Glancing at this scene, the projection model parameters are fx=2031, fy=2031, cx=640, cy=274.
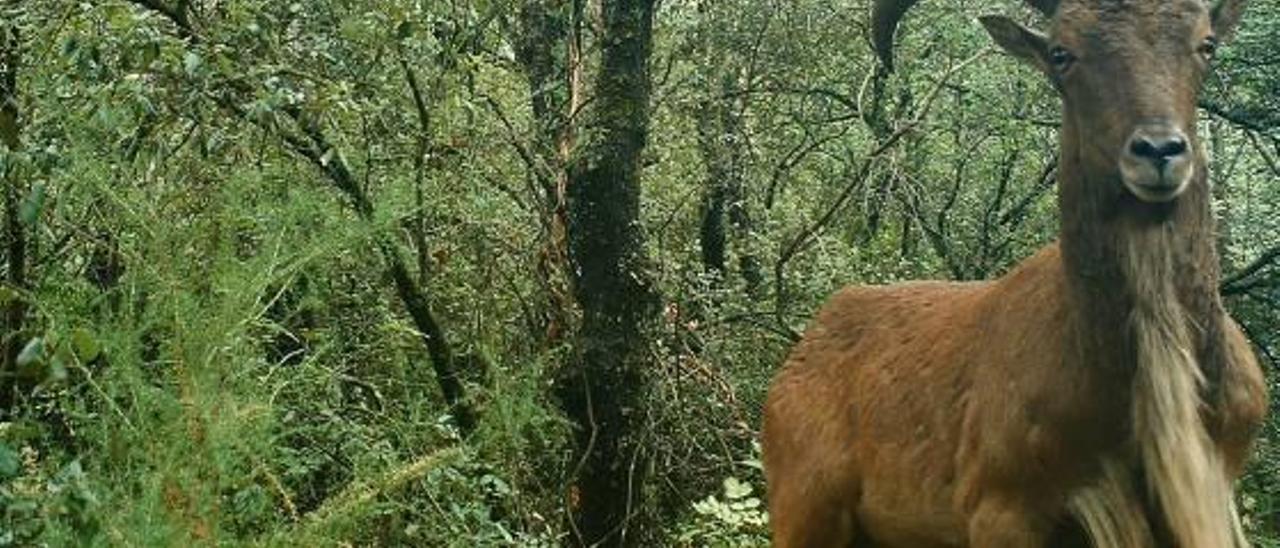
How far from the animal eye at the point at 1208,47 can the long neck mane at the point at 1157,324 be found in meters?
0.36

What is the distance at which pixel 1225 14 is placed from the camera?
248 inches

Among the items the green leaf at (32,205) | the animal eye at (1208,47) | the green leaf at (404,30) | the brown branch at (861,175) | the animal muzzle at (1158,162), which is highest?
the animal eye at (1208,47)

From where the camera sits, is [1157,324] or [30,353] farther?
[1157,324]

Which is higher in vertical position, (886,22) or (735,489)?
(886,22)

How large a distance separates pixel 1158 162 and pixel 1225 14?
1.04m

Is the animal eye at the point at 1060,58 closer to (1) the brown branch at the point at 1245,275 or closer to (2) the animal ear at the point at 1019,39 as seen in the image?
(2) the animal ear at the point at 1019,39

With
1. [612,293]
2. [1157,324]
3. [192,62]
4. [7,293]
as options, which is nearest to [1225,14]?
[1157,324]

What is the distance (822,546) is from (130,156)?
3.08 m

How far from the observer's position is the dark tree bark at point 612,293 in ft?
28.5

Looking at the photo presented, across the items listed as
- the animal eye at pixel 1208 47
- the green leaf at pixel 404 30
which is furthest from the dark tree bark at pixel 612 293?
the animal eye at pixel 1208 47

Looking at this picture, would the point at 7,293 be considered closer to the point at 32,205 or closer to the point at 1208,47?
the point at 32,205

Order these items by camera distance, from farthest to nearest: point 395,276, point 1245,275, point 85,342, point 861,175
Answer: point 1245,275 → point 861,175 → point 395,276 → point 85,342

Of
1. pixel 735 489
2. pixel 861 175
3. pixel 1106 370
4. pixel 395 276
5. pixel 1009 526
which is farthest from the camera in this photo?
pixel 861 175

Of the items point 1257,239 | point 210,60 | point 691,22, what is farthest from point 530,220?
point 1257,239
